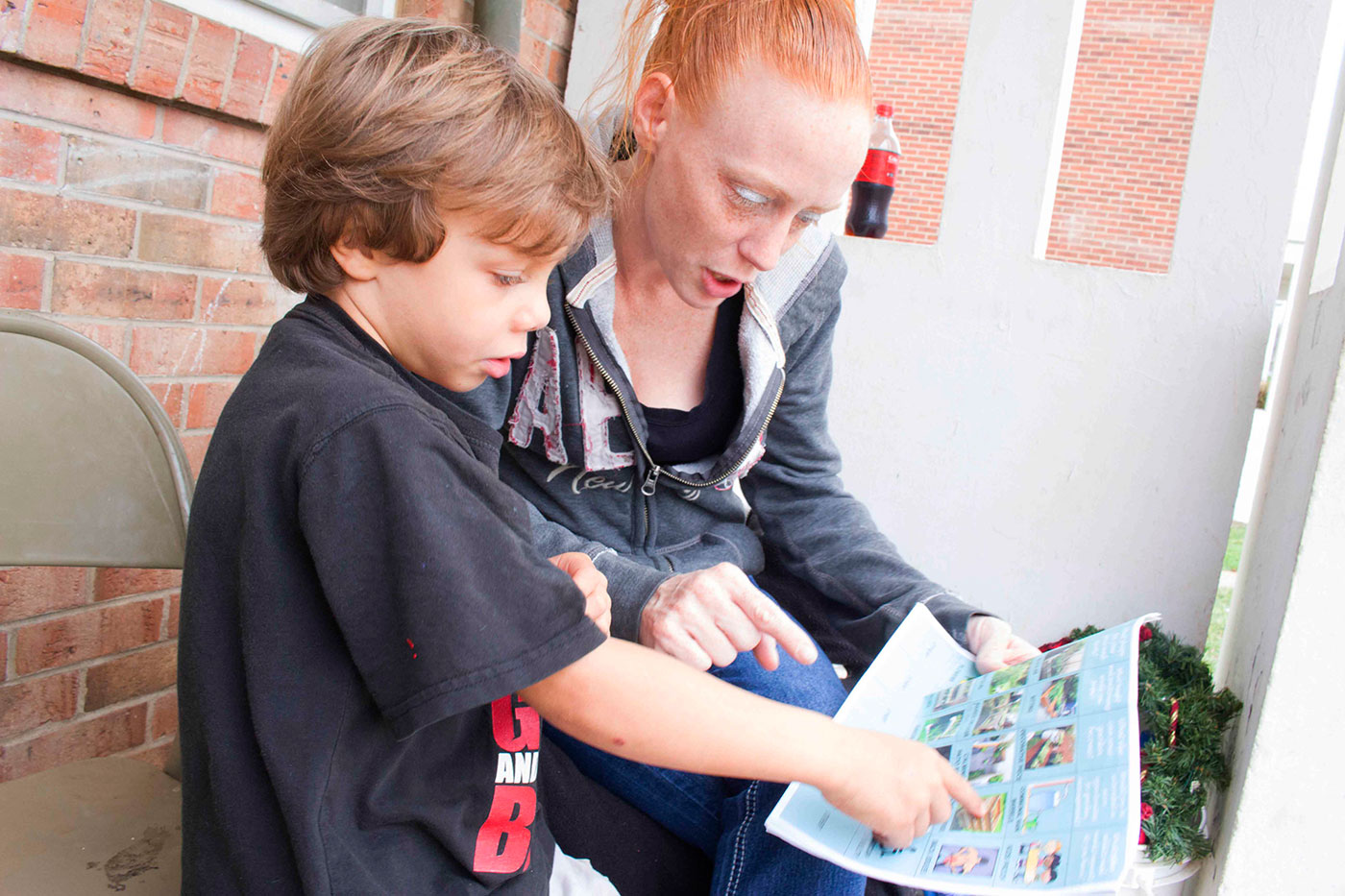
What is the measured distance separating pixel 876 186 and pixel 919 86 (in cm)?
1350

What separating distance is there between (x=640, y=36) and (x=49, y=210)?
2.95ft

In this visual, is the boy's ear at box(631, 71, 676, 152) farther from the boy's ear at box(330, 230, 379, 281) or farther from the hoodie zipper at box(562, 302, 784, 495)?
the boy's ear at box(330, 230, 379, 281)

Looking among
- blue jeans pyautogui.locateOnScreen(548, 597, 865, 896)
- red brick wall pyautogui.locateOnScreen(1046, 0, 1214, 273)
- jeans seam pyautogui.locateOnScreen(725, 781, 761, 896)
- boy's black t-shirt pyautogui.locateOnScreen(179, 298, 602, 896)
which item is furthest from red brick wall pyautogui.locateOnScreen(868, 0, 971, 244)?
boy's black t-shirt pyautogui.locateOnScreen(179, 298, 602, 896)

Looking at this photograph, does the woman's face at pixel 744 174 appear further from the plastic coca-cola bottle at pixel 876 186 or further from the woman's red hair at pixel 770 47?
the plastic coca-cola bottle at pixel 876 186

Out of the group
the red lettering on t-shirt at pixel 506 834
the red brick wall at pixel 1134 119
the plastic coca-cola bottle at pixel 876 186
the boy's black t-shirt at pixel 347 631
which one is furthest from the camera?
the red brick wall at pixel 1134 119

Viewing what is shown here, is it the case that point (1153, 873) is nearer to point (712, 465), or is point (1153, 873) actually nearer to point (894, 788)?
point (894, 788)

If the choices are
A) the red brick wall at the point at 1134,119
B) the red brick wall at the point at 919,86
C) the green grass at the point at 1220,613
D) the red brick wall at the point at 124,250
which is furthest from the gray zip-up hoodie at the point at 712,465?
the red brick wall at the point at 1134,119

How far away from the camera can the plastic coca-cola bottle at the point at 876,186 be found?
2.53 metres

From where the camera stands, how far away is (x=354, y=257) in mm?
860

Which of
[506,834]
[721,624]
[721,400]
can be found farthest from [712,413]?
[506,834]

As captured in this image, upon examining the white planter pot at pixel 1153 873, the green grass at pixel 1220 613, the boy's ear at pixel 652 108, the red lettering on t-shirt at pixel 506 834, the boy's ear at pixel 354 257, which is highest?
the boy's ear at pixel 652 108

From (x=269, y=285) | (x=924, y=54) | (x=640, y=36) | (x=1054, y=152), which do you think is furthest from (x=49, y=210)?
(x=924, y=54)

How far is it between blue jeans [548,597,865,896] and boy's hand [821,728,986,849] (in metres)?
0.12

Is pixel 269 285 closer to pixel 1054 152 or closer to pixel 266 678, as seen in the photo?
pixel 266 678
